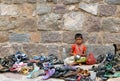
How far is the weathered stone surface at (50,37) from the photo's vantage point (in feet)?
19.0

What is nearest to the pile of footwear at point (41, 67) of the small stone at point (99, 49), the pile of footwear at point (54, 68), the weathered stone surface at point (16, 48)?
the pile of footwear at point (54, 68)

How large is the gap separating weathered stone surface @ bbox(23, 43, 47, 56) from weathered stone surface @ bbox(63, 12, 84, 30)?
0.48 meters

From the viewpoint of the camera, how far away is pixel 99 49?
18.9 feet

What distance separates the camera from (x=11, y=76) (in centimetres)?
492

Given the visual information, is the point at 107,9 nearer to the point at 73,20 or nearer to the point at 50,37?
the point at 73,20

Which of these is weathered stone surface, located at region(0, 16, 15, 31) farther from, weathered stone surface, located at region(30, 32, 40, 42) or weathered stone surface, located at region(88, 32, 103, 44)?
weathered stone surface, located at region(88, 32, 103, 44)

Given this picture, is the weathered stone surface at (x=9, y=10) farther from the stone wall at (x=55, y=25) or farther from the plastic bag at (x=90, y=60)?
the plastic bag at (x=90, y=60)

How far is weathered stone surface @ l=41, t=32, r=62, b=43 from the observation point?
580cm

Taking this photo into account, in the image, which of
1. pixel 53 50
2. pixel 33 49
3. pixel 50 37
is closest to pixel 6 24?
pixel 33 49

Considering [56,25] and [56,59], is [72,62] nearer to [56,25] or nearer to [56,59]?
[56,59]

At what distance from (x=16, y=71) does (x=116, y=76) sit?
1325 millimetres

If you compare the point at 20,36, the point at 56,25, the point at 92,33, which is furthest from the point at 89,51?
the point at 20,36

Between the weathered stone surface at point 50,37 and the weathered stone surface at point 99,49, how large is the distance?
472 millimetres

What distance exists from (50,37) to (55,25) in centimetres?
20
